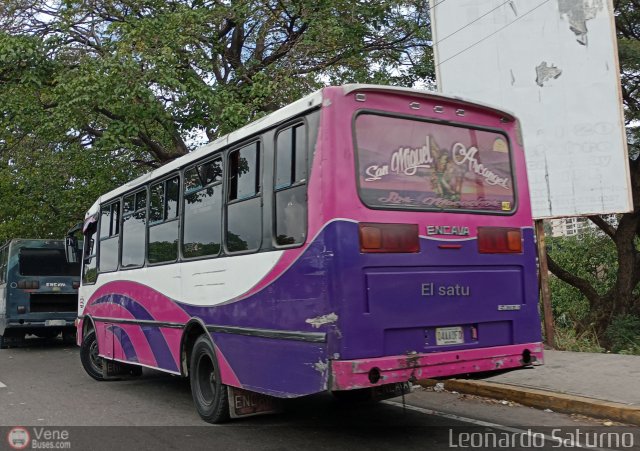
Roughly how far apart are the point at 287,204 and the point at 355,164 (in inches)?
29.1

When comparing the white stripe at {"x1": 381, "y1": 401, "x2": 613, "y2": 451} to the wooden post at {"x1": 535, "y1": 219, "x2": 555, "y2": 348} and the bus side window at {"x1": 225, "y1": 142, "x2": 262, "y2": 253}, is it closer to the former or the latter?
the bus side window at {"x1": 225, "y1": 142, "x2": 262, "y2": 253}

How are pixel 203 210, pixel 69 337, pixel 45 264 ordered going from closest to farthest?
pixel 203 210
pixel 45 264
pixel 69 337

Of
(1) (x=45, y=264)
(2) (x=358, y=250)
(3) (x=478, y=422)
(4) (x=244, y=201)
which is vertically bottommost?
(3) (x=478, y=422)

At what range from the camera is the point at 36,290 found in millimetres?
15633

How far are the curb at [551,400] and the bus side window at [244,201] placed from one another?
225 cm

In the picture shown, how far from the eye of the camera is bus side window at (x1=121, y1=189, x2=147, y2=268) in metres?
8.49

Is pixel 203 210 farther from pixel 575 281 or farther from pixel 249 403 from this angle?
pixel 575 281

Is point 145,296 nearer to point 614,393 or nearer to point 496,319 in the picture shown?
point 496,319

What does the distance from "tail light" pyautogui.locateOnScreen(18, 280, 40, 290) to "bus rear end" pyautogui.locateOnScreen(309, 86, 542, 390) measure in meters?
12.6

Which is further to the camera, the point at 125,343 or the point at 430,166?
the point at 125,343

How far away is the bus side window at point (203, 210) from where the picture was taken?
6707mm

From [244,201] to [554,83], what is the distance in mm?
7256

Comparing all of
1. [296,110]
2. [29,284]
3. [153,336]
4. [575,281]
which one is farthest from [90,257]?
[575,281]

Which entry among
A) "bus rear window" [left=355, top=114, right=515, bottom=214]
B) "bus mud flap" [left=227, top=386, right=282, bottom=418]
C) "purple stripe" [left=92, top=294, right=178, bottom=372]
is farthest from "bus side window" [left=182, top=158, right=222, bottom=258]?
"bus rear window" [left=355, top=114, right=515, bottom=214]
